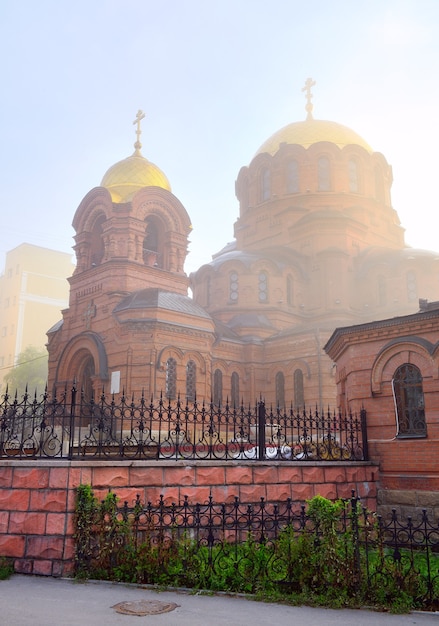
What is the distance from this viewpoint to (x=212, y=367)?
22672mm

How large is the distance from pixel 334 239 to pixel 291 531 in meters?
24.6

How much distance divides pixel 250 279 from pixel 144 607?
22615mm

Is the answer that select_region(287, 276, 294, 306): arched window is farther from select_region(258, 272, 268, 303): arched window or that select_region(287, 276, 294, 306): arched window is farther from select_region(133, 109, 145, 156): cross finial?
select_region(133, 109, 145, 156): cross finial

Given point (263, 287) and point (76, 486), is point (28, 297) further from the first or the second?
point (76, 486)

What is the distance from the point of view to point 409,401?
31.2 ft

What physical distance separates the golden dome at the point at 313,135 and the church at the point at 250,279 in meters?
0.08

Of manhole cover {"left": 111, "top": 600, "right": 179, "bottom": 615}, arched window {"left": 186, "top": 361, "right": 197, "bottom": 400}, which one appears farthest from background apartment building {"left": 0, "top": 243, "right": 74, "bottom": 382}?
manhole cover {"left": 111, "top": 600, "right": 179, "bottom": 615}

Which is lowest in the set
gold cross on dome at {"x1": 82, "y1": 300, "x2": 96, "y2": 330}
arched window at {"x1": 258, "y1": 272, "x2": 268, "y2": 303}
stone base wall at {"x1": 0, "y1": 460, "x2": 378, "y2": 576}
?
stone base wall at {"x1": 0, "y1": 460, "x2": 378, "y2": 576}

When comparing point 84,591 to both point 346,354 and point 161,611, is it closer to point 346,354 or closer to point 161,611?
point 161,611

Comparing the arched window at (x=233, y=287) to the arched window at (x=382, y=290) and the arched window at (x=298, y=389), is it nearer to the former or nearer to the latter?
the arched window at (x=298, y=389)

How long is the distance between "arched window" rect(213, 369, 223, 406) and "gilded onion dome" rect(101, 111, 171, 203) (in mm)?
8034

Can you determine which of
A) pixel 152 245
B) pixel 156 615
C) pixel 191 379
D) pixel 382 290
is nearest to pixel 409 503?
pixel 156 615

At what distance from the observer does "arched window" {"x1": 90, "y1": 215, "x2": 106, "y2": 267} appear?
23156 mm

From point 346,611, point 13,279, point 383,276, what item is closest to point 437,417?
point 346,611
